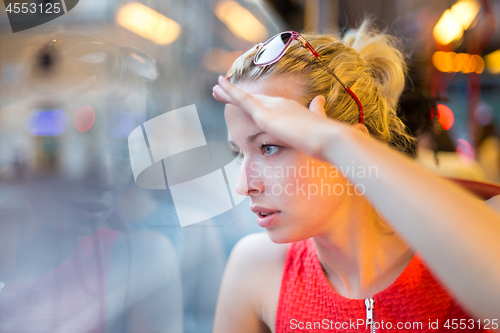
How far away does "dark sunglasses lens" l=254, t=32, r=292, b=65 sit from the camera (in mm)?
769

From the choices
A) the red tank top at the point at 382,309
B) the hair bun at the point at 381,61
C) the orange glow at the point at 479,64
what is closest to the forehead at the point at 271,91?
the hair bun at the point at 381,61

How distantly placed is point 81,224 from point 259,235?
1.82 ft

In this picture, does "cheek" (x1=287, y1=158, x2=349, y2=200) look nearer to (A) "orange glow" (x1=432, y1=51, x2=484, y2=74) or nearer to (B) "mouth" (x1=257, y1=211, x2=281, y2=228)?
(B) "mouth" (x1=257, y1=211, x2=281, y2=228)

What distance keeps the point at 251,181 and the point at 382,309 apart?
450 millimetres

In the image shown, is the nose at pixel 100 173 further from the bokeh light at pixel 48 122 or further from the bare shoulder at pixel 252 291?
the bare shoulder at pixel 252 291

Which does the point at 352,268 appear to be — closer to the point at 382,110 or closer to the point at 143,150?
the point at 382,110

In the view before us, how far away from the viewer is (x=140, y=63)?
2.33 feet

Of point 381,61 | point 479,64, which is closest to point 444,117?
point 479,64

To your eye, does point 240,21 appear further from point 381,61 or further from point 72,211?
point 72,211

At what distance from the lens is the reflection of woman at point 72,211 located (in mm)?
592

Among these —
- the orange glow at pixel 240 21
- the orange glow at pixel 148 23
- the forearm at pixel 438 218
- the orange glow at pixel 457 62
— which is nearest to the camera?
the forearm at pixel 438 218

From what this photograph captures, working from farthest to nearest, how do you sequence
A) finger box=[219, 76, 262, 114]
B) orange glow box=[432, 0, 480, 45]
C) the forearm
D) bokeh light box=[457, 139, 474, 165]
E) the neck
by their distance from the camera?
bokeh light box=[457, 139, 474, 165]
orange glow box=[432, 0, 480, 45]
the neck
finger box=[219, 76, 262, 114]
the forearm

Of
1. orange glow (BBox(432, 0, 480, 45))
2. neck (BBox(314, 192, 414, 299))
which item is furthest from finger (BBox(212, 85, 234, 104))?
orange glow (BBox(432, 0, 480, 45))

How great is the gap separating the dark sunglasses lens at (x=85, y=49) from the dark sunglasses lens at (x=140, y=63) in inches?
1.7
